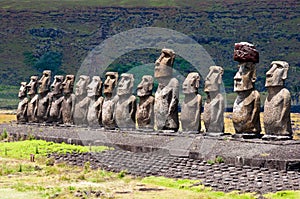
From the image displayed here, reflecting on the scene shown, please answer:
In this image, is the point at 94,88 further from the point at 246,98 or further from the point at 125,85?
the point at 246,98

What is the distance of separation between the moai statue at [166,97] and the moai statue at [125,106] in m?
1.75

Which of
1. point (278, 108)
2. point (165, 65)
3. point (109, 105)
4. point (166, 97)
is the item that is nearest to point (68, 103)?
point (109, 105)

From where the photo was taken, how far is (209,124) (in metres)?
20.3

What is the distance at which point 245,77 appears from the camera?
62.6 ft

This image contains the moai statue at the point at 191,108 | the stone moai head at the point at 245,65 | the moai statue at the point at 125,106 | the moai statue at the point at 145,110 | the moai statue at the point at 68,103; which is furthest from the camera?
the moai statue at the point at 68,103

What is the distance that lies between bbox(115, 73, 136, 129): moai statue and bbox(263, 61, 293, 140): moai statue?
6.89 m

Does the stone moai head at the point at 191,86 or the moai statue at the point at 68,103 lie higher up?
the stone moai head at the point at 191,86

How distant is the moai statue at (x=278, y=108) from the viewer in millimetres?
17766

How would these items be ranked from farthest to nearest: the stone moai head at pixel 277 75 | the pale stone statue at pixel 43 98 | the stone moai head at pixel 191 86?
the pale stone statue at pixel 43 98 → the stone moai head at pixel 191 86 → the stone moai head at pixel 277 75

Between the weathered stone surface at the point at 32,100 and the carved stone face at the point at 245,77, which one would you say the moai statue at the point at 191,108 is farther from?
the weathered stone surface at the point at 32,100

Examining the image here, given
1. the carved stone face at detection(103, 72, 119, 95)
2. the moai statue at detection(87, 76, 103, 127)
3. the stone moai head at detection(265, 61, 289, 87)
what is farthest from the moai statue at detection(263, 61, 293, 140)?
the moai statue at detection(87, 76, 103, 127)

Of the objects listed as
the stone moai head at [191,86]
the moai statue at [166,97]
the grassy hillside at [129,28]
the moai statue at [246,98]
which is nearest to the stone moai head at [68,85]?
the moai statue at [166,97]

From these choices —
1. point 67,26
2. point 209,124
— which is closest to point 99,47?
point 67,26

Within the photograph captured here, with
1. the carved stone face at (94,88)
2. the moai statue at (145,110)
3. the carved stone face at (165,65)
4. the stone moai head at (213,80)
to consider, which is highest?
the carved stone face at (165,65)
